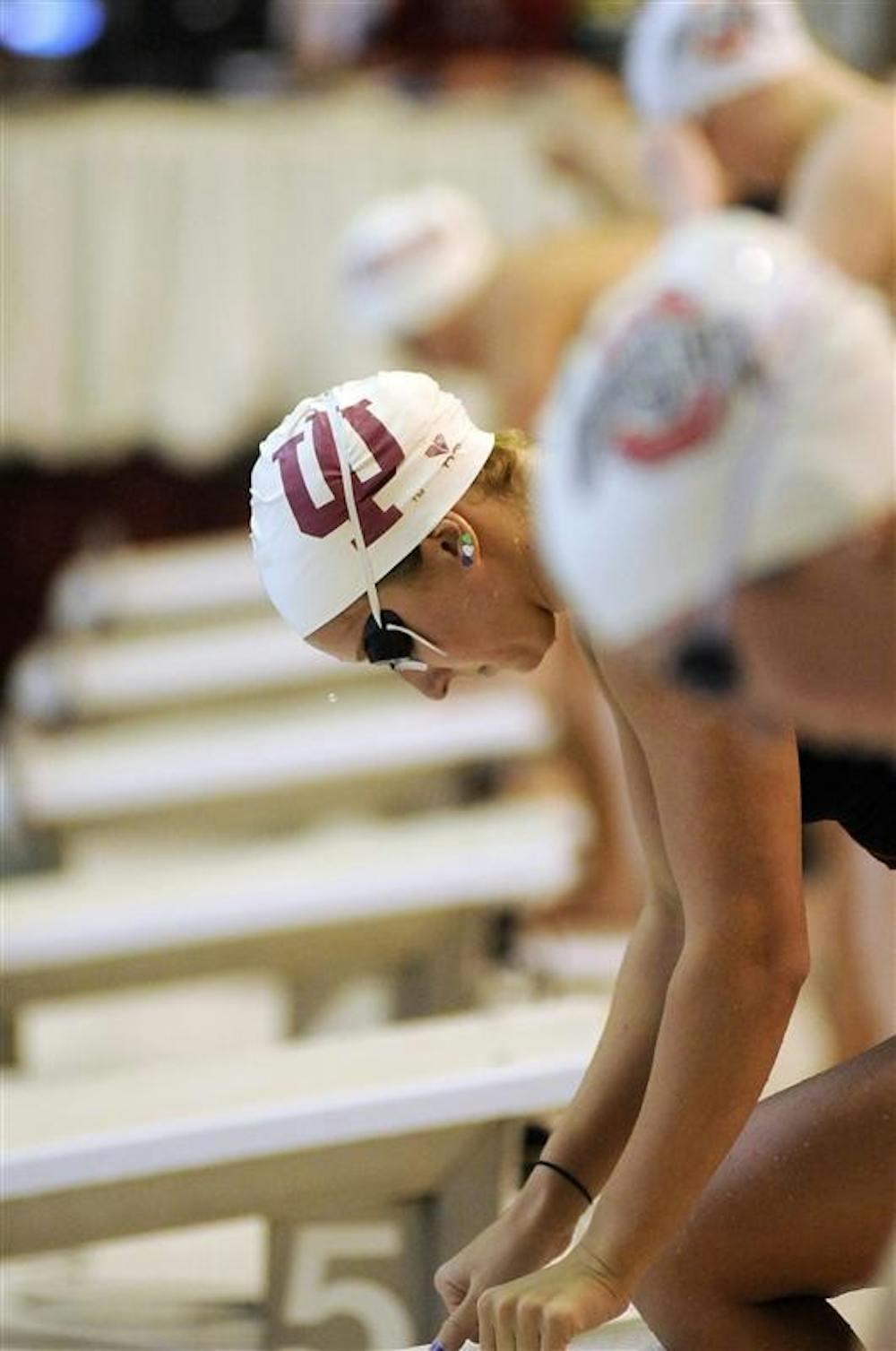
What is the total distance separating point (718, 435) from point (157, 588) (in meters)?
4.67

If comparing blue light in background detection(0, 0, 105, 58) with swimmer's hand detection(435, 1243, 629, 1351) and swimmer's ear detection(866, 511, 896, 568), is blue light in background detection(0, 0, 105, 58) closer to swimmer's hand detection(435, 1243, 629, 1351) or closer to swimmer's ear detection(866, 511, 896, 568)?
swimmer's hand detection(435, 1243, 629, 1351)

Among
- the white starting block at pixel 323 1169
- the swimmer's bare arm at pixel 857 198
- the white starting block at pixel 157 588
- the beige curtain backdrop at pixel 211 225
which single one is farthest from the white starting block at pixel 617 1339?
the beige curtain backdrop at pixel 211 225

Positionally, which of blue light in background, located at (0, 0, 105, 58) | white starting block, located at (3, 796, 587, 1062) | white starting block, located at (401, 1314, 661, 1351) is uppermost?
white starting block, located at (401, 1314, 661, 1351)

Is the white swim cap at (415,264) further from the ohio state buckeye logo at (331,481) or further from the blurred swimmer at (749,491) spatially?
the blurred swimmer at (749,491)

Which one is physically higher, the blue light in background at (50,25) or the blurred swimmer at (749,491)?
the blurred swimmer at (749,491)

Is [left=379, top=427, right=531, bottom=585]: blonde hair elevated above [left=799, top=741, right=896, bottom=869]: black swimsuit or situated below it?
above

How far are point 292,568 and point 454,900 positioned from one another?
1613 mm

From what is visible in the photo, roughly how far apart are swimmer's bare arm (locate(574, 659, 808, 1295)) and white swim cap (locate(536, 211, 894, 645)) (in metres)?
0.32

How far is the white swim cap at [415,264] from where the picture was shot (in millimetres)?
4676

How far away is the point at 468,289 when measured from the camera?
15.2 feet

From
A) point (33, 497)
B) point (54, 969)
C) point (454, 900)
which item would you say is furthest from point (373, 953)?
point (33, 497)

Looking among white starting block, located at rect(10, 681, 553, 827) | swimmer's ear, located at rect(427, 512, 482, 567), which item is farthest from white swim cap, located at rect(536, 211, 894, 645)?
white starting block, located at rect(10, 681, 553, 827)

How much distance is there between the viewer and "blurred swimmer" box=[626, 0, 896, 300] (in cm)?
298

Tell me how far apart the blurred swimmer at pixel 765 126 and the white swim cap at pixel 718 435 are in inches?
76.4
